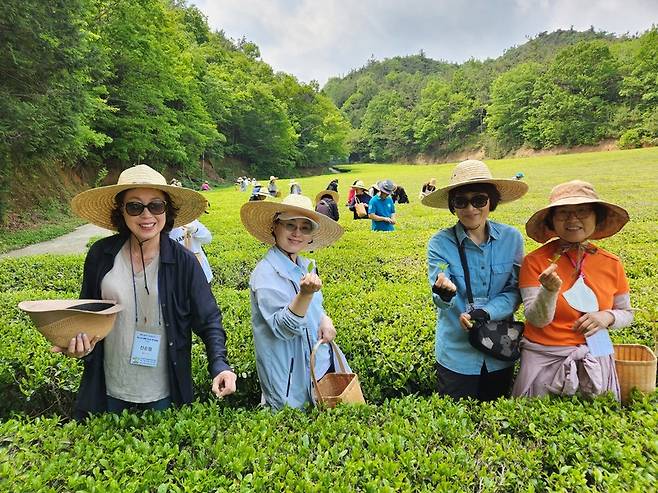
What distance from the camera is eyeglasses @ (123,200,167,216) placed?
2488 mm

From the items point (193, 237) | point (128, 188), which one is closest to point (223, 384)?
point (128, 188)

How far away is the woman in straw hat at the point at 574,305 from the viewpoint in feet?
8.30

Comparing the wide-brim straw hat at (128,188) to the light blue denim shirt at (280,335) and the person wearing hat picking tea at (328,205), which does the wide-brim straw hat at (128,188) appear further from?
the person wearing hat picking tea at (328,205)

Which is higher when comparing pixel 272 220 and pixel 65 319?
pixel 272 220

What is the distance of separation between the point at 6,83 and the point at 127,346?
14.5 metres

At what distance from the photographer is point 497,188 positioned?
9.83 feet

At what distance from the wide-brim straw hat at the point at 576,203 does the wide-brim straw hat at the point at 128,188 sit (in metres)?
2.36

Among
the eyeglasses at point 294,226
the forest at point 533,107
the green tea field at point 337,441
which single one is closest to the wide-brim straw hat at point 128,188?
the eyeglasses at point 294,226

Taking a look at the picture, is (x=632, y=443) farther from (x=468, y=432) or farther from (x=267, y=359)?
(x=267, y=359)

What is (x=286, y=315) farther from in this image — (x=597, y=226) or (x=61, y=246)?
(x=61, y=246)

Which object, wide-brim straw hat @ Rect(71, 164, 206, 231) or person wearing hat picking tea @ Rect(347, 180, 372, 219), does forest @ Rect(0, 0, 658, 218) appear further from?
wide-brim straw hat @ Rect(71, 164, 206, 231)

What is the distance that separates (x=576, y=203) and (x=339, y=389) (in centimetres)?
197

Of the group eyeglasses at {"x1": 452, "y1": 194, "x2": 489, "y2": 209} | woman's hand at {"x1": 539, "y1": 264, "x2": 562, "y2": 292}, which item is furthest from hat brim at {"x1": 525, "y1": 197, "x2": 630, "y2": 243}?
woman's hand at {"x1": 539, "y1": 264, "x2": 562, "y2": 292}

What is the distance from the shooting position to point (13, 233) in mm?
15000
